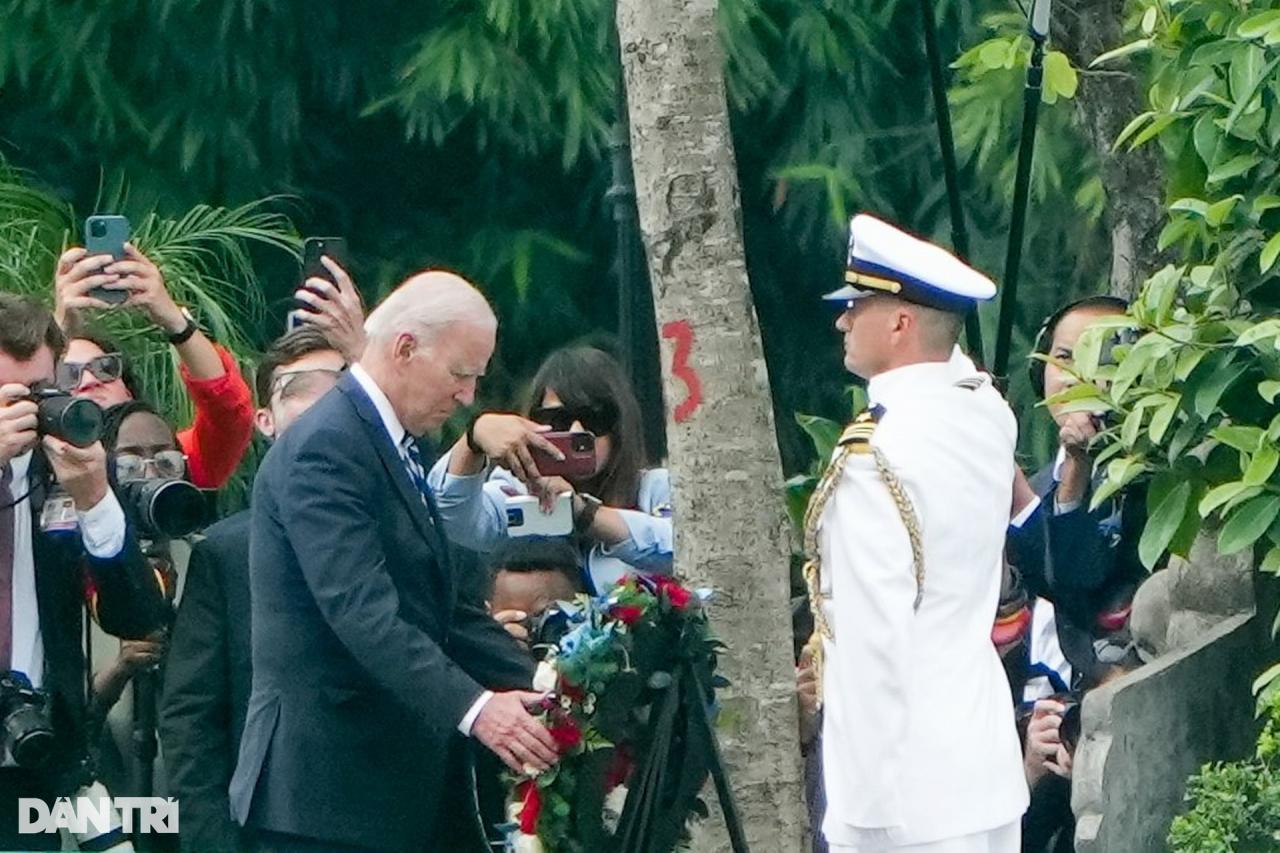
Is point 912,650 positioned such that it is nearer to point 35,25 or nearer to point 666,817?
point 666,817

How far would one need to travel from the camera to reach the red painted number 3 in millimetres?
6762

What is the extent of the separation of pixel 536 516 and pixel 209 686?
856mm

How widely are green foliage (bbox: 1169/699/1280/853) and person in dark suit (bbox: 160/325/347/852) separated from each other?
2.12 m

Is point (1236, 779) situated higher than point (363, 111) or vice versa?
point (363, 111)

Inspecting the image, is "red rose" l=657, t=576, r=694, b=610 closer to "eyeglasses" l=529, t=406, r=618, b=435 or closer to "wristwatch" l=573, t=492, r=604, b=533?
"wristwatch" l=573, t=492, r=604, b=533

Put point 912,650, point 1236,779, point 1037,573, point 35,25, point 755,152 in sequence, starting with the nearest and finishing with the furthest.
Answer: point 912,650 < point 1236,779 < point 1037,573 < point 35,25 < point 755,152

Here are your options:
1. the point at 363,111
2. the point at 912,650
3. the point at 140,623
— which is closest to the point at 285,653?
the point at 140,623

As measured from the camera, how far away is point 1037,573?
701 cm

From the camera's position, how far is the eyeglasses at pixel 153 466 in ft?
22.2

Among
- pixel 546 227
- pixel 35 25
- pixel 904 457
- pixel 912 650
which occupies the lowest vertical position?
pixel 912 650

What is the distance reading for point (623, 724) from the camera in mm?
5852

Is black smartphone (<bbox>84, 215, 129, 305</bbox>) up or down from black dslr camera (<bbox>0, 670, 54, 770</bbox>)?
up

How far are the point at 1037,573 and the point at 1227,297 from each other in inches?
33.9

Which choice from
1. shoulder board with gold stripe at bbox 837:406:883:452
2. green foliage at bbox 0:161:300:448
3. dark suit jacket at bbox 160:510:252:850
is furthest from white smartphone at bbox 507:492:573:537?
green foliage at bbox 0:161:300:448
